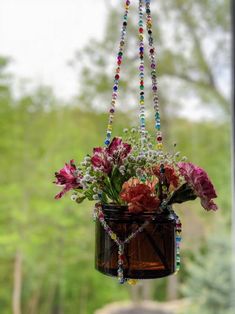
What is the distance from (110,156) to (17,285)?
4.69ft

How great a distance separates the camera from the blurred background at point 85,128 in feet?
6.99

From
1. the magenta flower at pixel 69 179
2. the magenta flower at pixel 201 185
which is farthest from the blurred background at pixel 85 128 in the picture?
the magenta flower at pixel 201 185

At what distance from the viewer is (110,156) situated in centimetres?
92

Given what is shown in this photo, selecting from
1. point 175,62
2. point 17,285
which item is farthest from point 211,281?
point 175,62

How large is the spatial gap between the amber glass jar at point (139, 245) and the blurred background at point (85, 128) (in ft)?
4.21

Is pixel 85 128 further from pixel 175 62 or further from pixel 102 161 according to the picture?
pixel 102 161

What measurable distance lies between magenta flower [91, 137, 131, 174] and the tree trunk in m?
1.34

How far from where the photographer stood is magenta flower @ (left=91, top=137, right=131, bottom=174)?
0.91 m

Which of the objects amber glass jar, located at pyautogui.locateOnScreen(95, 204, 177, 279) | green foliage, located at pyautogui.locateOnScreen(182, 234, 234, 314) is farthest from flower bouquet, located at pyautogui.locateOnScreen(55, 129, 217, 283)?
green foliage, located at pyautogui.locateOnScreen(182, 234, 234, 314)

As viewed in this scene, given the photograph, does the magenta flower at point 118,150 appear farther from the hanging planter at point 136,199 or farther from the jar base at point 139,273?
the jar base at point 139,273

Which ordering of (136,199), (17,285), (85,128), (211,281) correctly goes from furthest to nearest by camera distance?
(211,281)
(85,128)
(17,285)
(136,199)

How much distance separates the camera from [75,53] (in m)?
2.22

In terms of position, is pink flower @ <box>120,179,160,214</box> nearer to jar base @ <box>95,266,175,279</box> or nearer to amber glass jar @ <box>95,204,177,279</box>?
amber glass jar @ <box>95,204,177,279</box>

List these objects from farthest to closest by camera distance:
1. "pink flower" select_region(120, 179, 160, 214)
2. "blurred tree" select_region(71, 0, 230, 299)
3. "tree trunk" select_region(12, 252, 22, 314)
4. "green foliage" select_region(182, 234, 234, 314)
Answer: "green foliage" select_region(182, 234, 234, 314) → "blurred tree" select_region(71, 0, 230, 299) → "tree trunk" select_region(12, 252, 22, 314) → "pink flower" select_region(120, 179, 160, 214)
